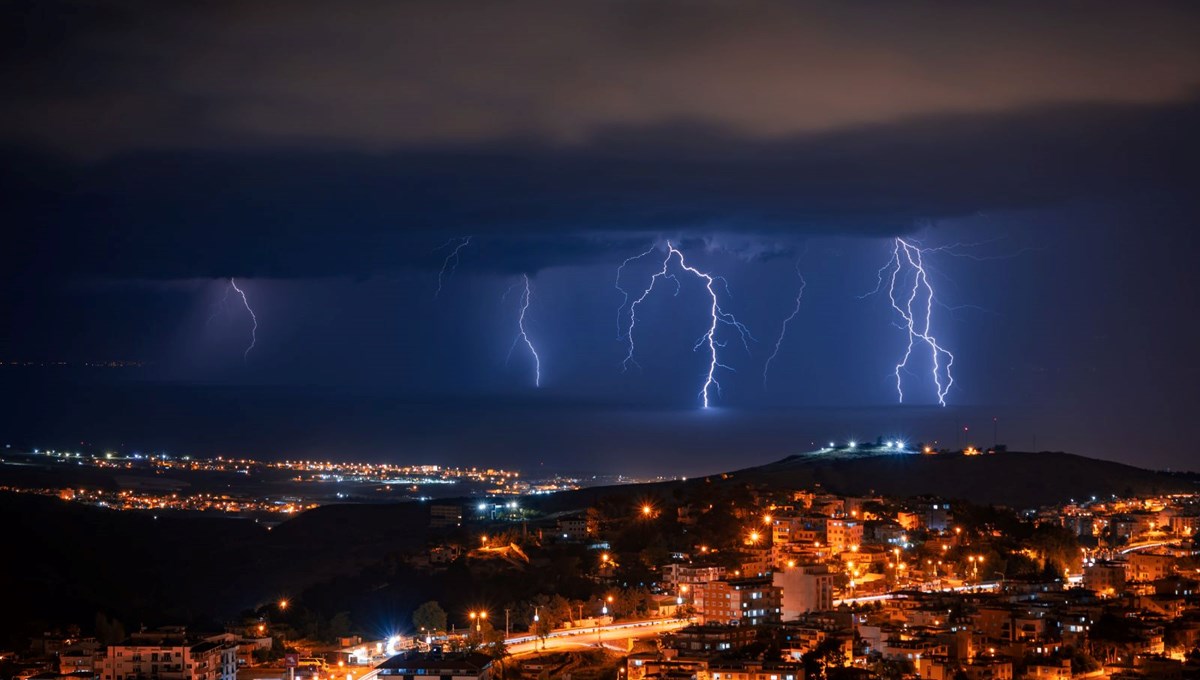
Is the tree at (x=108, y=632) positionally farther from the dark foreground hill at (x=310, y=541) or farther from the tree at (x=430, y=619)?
the tree at (x=430, y=619)

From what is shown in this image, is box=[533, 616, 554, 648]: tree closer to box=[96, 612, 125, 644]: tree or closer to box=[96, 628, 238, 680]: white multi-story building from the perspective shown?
box=[96, 628, 238, 680]: white multi-story building

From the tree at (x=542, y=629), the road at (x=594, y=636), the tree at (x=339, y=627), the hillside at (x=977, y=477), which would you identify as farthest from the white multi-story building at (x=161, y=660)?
the hillside at (x=977, y=477)

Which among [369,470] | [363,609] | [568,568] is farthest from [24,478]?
[568,568]

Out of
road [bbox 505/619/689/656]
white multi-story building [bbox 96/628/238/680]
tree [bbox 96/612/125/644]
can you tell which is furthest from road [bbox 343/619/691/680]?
tree [bbox 96/612/125/644]

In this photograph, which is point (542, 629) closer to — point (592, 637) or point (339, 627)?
point (592, 637)

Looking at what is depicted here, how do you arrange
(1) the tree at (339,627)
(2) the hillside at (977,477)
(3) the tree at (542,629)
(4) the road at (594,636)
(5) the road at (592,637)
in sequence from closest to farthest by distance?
1. (5) the road at (592,637)
2. (4) the road at (594,636)
3. (3) the tree at (542,629)
4. (1) the tree at (339,627)
5. (2) the hillside at (977,477)

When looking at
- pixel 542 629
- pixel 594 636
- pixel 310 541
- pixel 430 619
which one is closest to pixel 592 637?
pixel 594 636

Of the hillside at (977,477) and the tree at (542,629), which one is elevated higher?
the hillside at (977,477)
